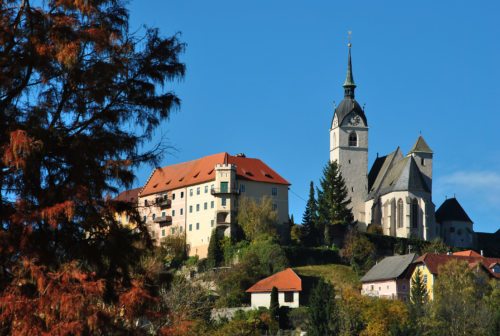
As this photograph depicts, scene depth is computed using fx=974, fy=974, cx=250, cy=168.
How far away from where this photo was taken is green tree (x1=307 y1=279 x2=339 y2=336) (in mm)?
59844

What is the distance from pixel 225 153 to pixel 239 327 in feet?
138

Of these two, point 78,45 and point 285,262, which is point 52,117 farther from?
point 285,262

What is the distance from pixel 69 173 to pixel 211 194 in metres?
78.3

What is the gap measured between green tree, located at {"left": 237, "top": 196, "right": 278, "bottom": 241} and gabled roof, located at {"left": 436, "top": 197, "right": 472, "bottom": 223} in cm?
2161

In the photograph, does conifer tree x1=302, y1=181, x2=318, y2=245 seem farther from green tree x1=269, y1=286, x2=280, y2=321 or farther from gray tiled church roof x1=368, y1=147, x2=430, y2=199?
green tree x1=269, y1=286, x2=280, y2=321

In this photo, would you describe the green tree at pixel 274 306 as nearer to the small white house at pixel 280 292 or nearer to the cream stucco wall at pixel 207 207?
the small white house at pixel 280 292

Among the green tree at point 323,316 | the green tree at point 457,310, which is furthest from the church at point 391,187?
the green tree at point 323,316

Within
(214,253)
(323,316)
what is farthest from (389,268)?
(323,316)

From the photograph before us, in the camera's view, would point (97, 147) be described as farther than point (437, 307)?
No

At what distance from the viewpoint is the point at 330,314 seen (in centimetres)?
6066

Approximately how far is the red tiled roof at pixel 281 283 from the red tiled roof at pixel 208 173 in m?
19.4

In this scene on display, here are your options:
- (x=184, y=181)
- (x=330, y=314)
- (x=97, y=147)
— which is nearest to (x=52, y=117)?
(x=97, y=147)

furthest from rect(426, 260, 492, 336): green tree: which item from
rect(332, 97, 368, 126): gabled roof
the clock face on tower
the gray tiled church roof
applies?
rect(332, 97, 368, 126): gabled roof

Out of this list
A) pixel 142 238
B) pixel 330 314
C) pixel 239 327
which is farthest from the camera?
pixel 330 314
